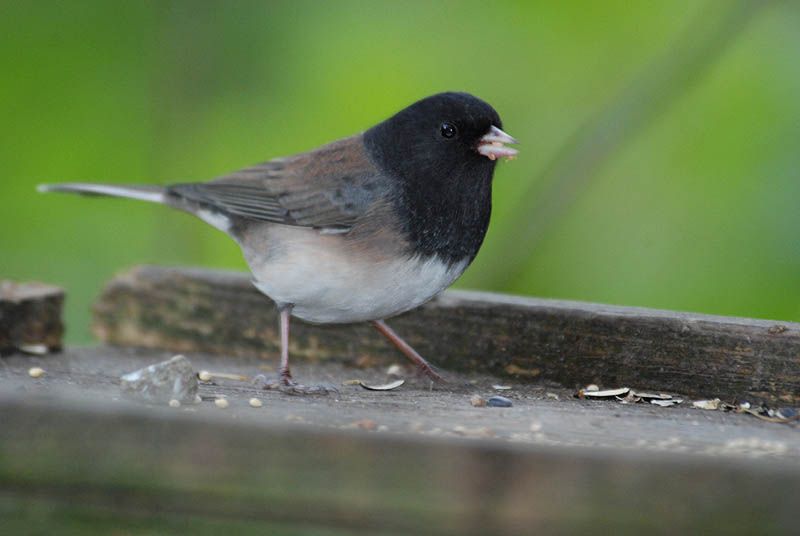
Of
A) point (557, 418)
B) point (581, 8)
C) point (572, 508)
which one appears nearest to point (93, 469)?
point (572, 508)

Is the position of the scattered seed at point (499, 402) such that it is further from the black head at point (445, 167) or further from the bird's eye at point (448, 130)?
the bird's eye at point (448, 130)

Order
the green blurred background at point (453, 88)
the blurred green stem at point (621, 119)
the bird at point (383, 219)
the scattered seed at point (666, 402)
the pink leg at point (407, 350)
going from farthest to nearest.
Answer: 1. the green blurred background at point (453, 88)
2. the blurred green stem at point (621, 119)
3. the bird at point (383, 219)
4. the pink leg at point (407, 350)
5. the scattered seed at point (666, 402)

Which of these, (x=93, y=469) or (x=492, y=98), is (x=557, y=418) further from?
(x=492, y=98)

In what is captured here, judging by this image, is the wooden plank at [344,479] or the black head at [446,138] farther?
the black head at [446,138]

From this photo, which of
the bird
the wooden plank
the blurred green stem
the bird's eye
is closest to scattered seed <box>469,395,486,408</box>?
the bird

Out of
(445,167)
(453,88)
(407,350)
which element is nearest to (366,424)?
(407,350)

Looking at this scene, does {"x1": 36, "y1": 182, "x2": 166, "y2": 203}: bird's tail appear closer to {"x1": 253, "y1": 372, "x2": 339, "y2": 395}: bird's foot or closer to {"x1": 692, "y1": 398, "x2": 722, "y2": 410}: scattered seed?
{"x1": 253, "y1": 372, "x2": 339, "y2": 395}: bird's foot

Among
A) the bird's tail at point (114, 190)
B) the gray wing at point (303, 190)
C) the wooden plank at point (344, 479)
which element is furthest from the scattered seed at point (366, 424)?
the bird's tail at point (114, 190)
